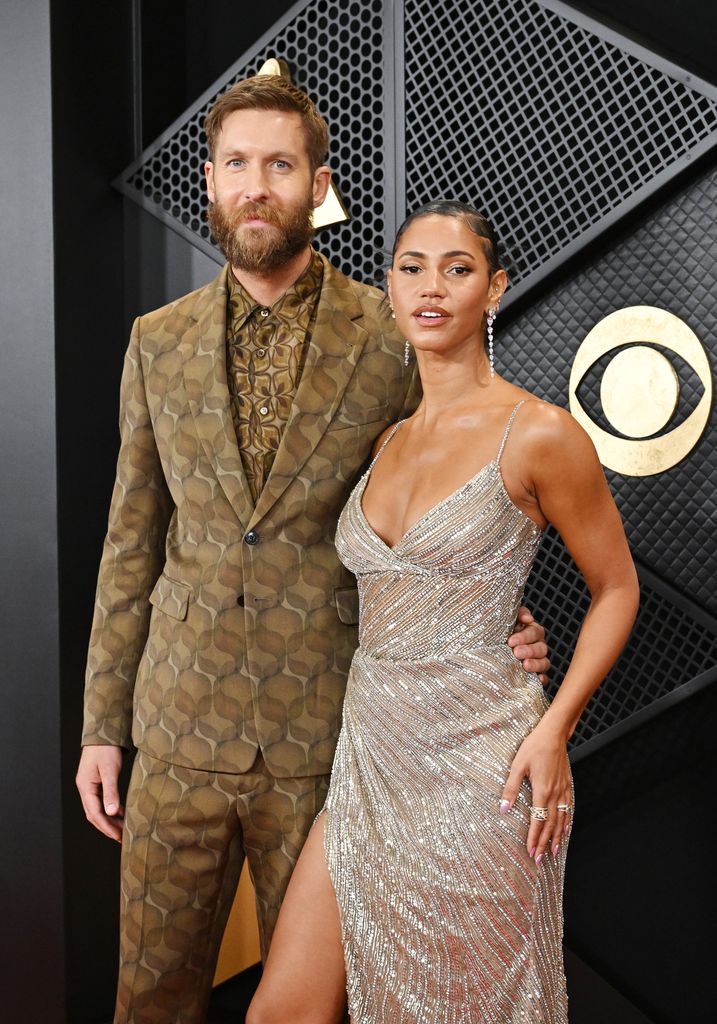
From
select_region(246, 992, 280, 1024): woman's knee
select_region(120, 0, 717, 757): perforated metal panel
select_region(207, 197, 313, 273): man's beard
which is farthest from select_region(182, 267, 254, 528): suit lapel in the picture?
select_region(120, 0, 717, 757): perforated metal panel

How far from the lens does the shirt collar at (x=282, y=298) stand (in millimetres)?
2129

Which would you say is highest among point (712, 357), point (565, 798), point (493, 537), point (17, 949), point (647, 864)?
point (712, 357)

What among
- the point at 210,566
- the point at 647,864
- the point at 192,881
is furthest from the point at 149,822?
the point at 647,864

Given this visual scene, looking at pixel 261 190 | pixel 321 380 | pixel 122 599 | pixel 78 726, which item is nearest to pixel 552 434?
pixel 321 380

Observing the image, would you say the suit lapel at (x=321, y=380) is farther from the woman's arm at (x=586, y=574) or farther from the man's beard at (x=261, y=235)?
the woman's arm at (x=586, y=574)

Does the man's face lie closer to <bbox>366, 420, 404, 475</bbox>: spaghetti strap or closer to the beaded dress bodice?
<bbox>366, 420, 404, 475</bbox>: spaghetti strap

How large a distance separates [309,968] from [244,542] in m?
0.70

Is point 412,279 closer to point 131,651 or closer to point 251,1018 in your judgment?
point 131,651

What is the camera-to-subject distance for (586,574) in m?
1.90

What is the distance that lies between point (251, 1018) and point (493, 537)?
879 mm

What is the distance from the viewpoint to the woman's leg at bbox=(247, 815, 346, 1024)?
6.18 feet

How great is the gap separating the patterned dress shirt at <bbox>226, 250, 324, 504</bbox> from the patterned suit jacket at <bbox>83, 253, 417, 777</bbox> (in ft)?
0.12

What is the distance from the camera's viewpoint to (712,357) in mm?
2693

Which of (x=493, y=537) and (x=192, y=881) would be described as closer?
(x=493, y=537)
